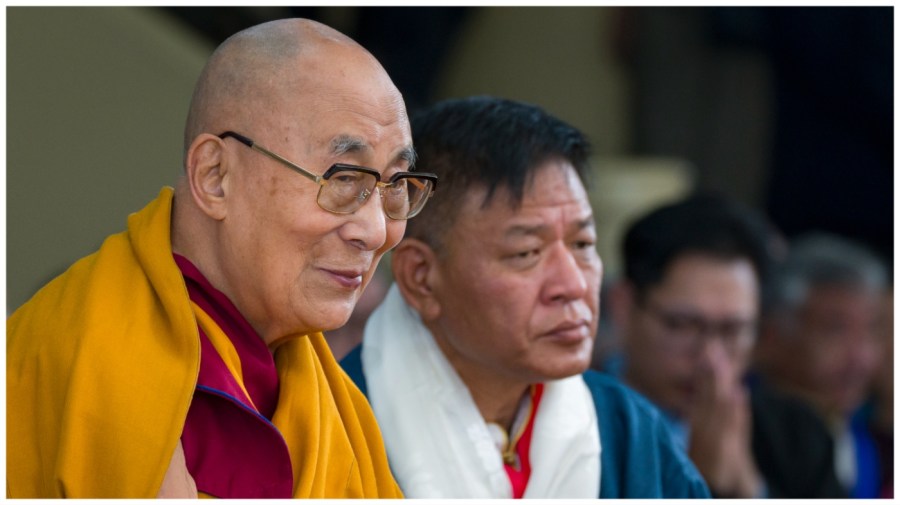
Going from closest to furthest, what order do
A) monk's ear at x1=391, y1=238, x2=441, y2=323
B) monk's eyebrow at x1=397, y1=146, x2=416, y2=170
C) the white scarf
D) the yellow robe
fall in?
the yellow robe
monk's eyebrow at x1=397, y1=146, x2=416, y2=170
the white scarf
monk's ear at x1=391, y1=238, x2=441, y2=323

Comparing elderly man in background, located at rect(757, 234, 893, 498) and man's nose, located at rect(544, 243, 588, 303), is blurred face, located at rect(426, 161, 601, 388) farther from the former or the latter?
elderly man in background, located at rect(757, 234, 893, 498)

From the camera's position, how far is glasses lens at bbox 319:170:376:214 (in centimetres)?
201

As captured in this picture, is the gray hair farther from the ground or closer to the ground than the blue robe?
farther from the ground

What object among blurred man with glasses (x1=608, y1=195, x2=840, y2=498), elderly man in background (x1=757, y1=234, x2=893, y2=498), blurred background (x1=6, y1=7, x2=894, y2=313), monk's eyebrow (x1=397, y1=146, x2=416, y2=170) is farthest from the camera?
elderly man in background (x1=757, y1=234, x2=893, y2=498)

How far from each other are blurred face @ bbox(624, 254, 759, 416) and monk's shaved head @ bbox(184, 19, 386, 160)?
225 cm

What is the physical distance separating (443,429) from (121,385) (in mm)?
891

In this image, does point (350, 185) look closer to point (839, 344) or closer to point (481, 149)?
point (481, 149)

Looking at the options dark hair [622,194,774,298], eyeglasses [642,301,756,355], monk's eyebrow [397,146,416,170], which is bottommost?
eyeglasses [642,301,756,355]

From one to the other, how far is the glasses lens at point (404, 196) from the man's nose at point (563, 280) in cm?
46

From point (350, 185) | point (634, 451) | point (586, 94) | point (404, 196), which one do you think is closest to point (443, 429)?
point (634, 451)

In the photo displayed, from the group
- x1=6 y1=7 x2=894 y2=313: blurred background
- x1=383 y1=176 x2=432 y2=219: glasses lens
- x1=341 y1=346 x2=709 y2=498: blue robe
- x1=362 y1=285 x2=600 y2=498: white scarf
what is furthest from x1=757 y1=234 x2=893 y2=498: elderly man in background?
x1=383 y1=176 x2=432 y2=219: glasses lens

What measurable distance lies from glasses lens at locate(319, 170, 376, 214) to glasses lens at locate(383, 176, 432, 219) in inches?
2.0

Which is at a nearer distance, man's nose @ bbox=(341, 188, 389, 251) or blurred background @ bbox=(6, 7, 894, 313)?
man's nose @ bbox=(341, 188, 389, 251)

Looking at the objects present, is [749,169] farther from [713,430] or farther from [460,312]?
[460,312]
